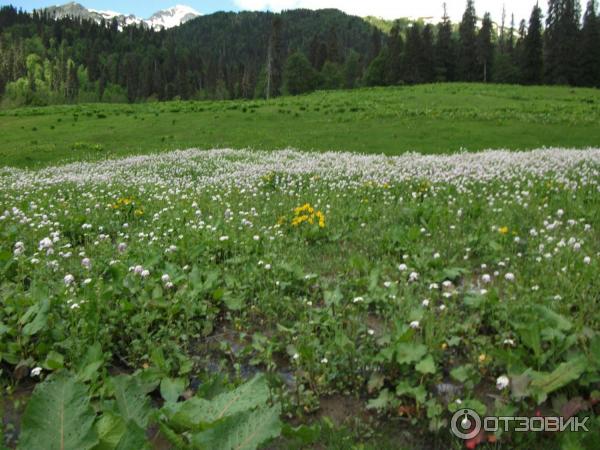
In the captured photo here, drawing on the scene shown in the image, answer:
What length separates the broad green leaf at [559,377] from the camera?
11.2 ft

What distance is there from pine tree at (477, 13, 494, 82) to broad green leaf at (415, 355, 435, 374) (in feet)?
301

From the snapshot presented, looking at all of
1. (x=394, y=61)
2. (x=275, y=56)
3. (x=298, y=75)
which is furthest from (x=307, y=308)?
(x=275, y=56)

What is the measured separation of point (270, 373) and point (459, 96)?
4164cm

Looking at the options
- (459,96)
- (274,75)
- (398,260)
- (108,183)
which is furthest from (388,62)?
(398,260)

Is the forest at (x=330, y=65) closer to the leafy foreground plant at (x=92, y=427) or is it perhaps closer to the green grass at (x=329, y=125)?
the green grass at (x=329, y=125)

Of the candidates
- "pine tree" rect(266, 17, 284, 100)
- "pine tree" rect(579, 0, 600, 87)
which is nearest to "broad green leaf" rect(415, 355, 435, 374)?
"pine tree" rect(266, 17, 284, 100)

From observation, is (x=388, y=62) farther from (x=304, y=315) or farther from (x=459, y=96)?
(x=304, y=315)

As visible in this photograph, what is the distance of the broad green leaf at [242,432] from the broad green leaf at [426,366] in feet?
5.89

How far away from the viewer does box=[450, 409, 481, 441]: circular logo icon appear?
329cm

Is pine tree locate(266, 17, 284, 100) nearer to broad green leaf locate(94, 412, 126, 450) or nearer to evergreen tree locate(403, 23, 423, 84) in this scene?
evergreen tree locate(403, 23, 423, 84)

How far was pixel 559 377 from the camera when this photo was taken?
11.3 ft

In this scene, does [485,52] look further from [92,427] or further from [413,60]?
[92,427]

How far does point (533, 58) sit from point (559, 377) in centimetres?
8890

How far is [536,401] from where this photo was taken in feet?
11.4
